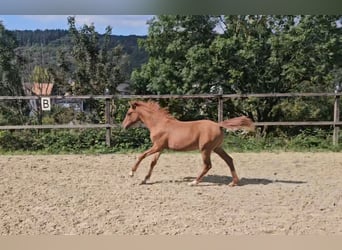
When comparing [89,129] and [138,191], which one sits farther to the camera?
[89,129]

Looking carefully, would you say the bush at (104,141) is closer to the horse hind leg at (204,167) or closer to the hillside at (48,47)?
the horse hind leg at (204,167)

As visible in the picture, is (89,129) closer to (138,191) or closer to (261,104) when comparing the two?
(138,191)

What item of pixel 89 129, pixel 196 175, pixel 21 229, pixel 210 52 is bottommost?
pixel 21 229

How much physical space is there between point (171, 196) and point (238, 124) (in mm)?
671

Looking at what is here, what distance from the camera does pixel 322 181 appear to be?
337 cm

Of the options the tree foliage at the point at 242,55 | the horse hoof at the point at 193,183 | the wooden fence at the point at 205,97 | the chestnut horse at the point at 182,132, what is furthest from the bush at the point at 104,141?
the horse hoof at the point at 193,183

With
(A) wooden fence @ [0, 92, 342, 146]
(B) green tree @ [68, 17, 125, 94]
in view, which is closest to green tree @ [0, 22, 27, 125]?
(A) wooden fence @ [0, 92, 342, 146]

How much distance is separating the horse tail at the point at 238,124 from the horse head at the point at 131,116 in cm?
59

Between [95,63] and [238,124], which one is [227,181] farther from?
[95,63]

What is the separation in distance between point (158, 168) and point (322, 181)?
3.72 feet

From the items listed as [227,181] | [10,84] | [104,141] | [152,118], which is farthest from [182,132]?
[10,84]

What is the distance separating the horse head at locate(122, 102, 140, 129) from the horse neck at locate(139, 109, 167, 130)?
0.05 meters

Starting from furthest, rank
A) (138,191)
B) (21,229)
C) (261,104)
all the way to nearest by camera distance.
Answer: (261,104) → (138,191) → (21,229)

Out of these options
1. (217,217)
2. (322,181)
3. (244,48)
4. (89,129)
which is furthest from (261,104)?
(89,129)
